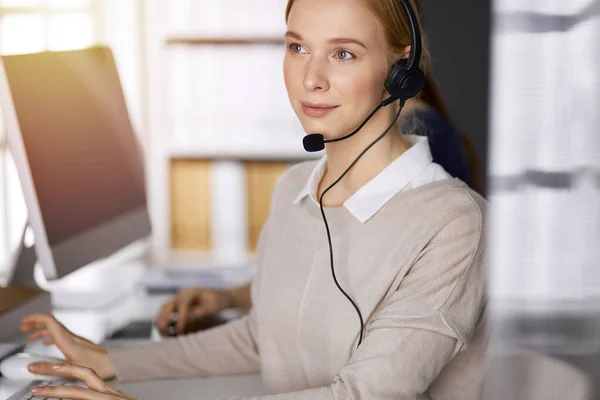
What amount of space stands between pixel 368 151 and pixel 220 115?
5.74 ft

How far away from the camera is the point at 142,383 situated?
126 cm

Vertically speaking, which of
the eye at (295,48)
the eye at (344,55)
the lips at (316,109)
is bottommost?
the lips at (316,109)

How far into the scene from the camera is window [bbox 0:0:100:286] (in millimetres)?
2939

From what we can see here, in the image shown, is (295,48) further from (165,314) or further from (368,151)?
(165,314)

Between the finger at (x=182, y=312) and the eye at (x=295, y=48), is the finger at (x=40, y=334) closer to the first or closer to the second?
the finger at (x=182, y=312)

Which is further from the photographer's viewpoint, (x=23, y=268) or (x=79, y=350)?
(x=23, y=268)

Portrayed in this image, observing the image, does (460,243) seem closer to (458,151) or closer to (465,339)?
(465,339)

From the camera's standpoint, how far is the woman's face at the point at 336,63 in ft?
3.65

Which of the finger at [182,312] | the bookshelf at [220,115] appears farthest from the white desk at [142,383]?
the bookshelf at [220,115]

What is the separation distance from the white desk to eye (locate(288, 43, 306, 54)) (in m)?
0.53

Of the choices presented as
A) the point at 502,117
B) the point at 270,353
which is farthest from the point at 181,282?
the point at 502,117

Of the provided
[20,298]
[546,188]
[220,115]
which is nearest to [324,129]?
[546,188]

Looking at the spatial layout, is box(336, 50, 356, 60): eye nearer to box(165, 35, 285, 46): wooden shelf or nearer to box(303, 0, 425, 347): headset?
box(303, 0, 425, 347): headset

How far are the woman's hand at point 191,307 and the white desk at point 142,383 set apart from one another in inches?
3.7
